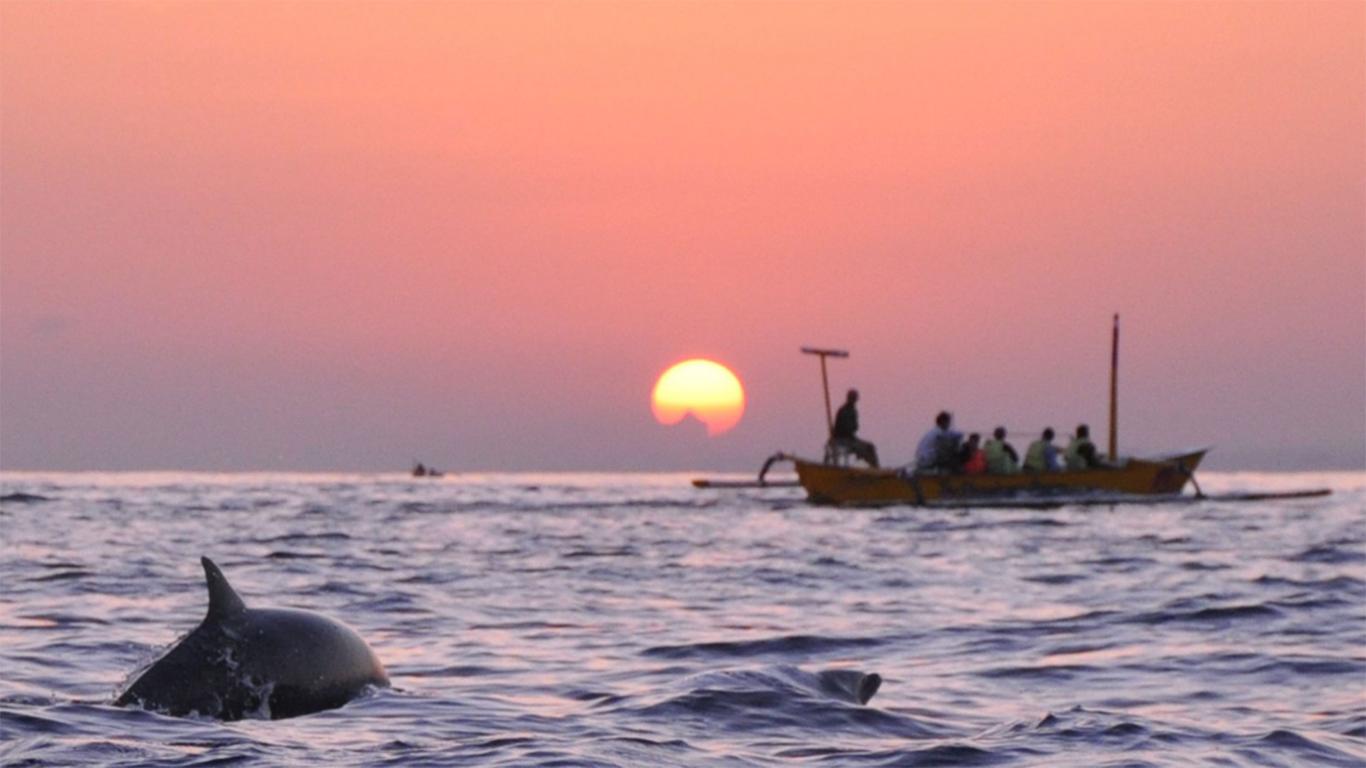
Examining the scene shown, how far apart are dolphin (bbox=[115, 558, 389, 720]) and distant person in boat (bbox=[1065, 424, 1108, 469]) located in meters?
38.5

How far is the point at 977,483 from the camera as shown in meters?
45.4

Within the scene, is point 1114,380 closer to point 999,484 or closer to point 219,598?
point 999,484


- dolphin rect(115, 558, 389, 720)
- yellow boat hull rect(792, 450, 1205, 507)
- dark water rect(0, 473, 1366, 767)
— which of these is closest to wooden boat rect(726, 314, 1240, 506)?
yellow boat hull rect(792, 450, 1205, 507)

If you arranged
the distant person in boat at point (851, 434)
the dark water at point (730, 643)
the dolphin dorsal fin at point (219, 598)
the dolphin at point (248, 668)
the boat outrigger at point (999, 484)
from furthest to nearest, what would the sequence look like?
the distant person in boat at point (851, 434) → the boat outrigger at point (999, 484) → the dolphin dorsal fin at point (219, 598) → the dolphin at point (248, 668) → the dark water at point (730, 643)

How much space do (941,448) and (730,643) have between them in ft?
104

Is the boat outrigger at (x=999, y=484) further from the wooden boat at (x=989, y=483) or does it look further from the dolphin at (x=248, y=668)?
the dolphin at (x=248, y=668)

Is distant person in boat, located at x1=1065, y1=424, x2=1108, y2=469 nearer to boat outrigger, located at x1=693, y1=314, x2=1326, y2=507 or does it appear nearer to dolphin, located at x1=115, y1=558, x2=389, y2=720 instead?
boat outrigger, located at x1=693, y1=314, x2=1326, y2=507

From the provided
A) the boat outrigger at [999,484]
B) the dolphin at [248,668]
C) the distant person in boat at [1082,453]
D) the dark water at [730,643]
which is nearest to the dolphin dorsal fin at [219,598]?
the dolphin at [248,668]

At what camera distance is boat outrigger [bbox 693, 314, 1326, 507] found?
4516cm

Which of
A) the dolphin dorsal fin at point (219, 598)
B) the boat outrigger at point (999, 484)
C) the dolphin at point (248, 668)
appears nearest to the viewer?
the dolphin at point (248, 668)

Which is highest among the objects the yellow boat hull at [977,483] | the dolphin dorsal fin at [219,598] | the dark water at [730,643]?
the yellow boat hull at [977,483]

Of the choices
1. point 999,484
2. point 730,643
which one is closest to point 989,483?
point 999,484

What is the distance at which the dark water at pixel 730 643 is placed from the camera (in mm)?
9938

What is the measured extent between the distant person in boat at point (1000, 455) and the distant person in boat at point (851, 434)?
487 cm
